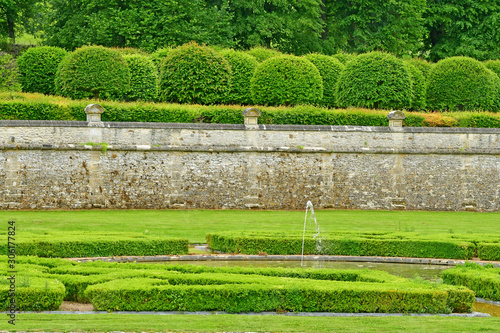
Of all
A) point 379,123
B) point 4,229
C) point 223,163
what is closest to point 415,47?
point 379,123

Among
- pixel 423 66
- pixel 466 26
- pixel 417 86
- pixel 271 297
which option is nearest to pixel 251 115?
pixel 417 86

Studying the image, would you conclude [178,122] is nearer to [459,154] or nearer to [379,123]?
[379,123]

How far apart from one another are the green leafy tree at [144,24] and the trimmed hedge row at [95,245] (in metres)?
22.4

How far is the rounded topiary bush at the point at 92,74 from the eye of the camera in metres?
27.3

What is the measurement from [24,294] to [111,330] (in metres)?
1.82

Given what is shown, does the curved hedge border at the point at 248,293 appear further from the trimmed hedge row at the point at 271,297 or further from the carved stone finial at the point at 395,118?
the carved stone finial at the point at 395,118

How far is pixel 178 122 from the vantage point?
25547mm

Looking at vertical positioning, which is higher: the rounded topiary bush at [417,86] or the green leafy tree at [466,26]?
the green leafy tree at [466,26]

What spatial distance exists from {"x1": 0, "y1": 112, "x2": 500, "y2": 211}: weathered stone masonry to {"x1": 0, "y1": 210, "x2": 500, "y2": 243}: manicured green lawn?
956 mm

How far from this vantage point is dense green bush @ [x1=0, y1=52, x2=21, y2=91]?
2978cm

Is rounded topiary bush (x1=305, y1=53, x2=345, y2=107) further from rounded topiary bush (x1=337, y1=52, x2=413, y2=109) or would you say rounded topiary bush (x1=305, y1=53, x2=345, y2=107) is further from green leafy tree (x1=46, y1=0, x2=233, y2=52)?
green leafy tree (x1=46, y1=0, x2=233, y2=52)

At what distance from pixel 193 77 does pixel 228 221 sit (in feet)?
29.1

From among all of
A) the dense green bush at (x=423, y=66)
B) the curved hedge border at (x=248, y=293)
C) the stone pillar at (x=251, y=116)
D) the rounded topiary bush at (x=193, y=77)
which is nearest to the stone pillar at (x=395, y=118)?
the stone pillar at (x=251, y=116)

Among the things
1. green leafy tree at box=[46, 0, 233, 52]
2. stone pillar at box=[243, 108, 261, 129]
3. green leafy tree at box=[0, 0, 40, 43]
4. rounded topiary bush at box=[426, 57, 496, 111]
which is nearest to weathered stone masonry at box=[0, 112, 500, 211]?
stone pillar at box=[243, 108, 261, 129]
